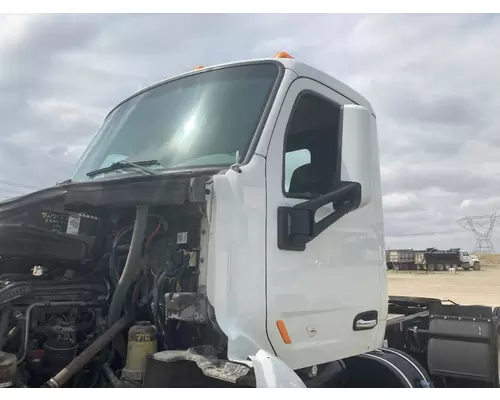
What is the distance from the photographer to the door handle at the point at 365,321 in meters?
3.18

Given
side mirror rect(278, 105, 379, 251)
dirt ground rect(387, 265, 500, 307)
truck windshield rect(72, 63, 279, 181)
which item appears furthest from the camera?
dirt ground rect(387, 265, 500, 307)

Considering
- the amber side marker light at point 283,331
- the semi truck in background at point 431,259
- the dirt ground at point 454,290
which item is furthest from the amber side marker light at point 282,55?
the semi truck in background at point 431,259

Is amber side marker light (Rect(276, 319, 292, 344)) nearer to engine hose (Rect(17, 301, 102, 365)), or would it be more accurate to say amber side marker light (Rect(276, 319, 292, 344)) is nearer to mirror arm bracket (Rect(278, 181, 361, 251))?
mirror arm bracket (Rect(278, 181, 361, 251))

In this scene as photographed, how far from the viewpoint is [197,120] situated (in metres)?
3.08

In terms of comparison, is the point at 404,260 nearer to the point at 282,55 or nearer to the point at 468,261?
the point at 468,261

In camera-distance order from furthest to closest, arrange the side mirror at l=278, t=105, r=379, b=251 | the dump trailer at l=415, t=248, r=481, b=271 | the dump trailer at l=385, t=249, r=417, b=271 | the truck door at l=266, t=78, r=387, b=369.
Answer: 1. the dump trailer at l=385, t=249, r=417, b=271
2. the dump trailer at l=415, t=248, r=481, b=271
3. the truck door at l=266, t=78, r=387, b=369
4. the side mirror at l=278, t=105, r=379, b=251

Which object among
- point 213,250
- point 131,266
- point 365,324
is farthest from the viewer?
point 365,324

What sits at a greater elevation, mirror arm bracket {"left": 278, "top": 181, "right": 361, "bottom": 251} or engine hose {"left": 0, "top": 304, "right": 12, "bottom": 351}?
mirror arm bracket {"left": 278, "top": 181, "right": 361, "bottom": 251}

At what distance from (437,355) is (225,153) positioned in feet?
9.09

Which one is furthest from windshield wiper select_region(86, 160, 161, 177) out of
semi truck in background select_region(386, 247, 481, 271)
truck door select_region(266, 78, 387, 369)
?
semi truck in background select_region(386, 247, 481, 271)

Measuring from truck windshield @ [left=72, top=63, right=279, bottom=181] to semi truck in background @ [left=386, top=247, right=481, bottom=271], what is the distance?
40.6 metres

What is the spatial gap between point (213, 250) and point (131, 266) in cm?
58

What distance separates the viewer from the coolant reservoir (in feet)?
8.61

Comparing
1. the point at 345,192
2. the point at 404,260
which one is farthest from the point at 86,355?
the point at 404,260
